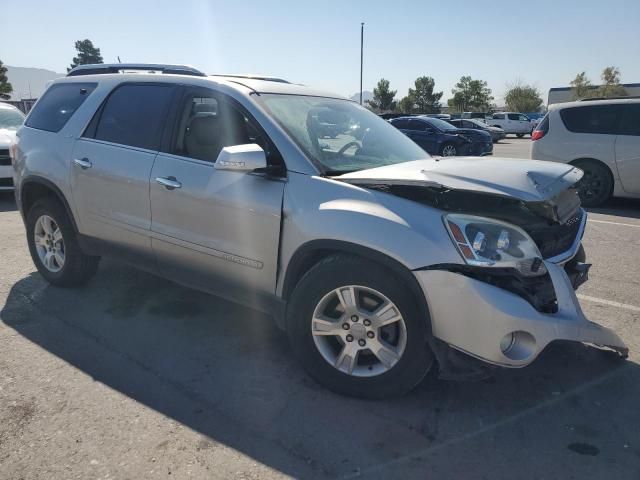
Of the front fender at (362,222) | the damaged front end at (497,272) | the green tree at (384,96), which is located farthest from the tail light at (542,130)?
the green tree at (384,96)

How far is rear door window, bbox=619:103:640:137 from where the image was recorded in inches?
322

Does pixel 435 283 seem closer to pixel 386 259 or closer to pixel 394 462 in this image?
pixel 386 259

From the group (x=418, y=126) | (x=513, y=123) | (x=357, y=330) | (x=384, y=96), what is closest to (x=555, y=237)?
(x=357, y=330)

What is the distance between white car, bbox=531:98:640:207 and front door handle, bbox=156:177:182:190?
7.26 metres

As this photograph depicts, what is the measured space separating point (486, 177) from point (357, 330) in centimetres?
110

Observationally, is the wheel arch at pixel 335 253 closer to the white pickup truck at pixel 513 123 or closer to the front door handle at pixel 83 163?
the front door handle at pixel 83 163

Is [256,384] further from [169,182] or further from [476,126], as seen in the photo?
[476,126]

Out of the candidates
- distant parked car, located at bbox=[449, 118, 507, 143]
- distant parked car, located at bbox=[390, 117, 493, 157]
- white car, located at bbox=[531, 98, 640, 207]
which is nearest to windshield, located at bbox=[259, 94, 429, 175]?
white car, located at bbox=[531, 98, 640, 207]

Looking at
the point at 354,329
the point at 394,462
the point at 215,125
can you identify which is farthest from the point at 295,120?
the point at 394,462

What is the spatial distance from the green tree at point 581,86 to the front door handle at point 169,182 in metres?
67.9

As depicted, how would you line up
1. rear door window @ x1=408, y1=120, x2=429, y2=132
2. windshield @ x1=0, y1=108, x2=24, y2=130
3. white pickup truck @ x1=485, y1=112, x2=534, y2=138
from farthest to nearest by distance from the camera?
A: white pickup truck @ x1=485, y1=112, x2=534, y2=138 → rear door window @ x1=408, y1=120, x2=429, y2=132 → windshield @ x1=0, y1=108, x2=24, y2=130

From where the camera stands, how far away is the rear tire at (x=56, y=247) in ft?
14.6

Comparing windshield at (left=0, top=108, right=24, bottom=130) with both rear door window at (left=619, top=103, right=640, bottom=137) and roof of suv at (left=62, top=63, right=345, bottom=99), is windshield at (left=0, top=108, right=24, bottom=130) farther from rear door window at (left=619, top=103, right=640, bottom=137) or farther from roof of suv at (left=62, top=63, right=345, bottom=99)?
rear door window at (left=619, top=103, right=640, bottom=137)

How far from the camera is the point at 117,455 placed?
2.49 m
